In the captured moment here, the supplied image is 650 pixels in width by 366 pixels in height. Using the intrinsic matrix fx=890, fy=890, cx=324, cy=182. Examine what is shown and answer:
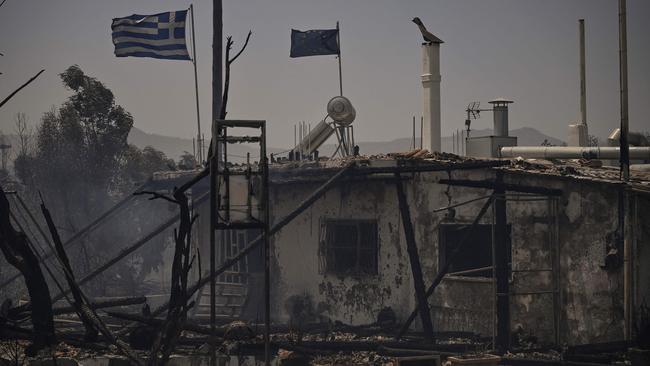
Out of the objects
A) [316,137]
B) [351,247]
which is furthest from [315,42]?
[351,247]

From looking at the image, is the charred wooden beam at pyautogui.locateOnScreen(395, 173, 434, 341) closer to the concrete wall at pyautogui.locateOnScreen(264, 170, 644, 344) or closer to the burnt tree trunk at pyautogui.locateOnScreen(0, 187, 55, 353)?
the concrete wall at pyautogui.locateOnScreen(264, 170, 644, 344)

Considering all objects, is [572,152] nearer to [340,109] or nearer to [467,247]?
[467,247]

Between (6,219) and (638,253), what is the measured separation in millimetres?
11115

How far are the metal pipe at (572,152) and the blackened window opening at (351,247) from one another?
490cm

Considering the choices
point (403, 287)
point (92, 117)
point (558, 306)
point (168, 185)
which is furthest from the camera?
point (92, 117)

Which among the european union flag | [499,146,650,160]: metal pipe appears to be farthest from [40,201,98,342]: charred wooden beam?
the european union flag

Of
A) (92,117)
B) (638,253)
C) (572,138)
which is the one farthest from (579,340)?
(92,117)

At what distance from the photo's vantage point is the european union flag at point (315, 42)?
26984mm

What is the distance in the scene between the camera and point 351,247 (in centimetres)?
2111

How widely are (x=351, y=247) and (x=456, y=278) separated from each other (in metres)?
2.96

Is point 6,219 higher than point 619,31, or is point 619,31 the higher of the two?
point 619,31

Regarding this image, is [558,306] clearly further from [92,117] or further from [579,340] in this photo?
[92,117]

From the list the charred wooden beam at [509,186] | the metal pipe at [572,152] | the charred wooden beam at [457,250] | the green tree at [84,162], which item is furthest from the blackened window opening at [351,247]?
the green tree at [84,162]

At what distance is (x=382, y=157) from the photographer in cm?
2034
